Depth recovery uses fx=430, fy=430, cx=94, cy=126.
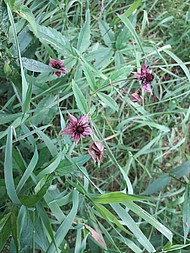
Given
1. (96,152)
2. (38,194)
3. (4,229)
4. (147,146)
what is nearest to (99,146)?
(96,152)

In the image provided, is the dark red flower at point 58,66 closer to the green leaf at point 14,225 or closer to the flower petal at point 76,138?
the flower petal at point 76,138

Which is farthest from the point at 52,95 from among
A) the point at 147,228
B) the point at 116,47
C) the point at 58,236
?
the point at 147,228

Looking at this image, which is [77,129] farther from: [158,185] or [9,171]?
[158,185]

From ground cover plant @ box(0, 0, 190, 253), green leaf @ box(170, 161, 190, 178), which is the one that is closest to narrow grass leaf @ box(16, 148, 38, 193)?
ground cover plant @ box(0, 0, 190, 253)

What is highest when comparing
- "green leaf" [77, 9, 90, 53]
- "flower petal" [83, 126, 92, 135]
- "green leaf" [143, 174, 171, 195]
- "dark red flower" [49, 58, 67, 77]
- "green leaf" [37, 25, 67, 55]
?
"green leaf" [37, 25, 67, 55]

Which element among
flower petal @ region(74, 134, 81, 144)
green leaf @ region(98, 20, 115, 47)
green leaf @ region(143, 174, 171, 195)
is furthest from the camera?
green leaf @ region(143, 174, 171, 195)

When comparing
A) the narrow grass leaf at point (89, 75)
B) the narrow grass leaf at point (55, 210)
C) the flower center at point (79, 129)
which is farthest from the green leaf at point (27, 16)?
the narrow grass leaf at point (55, 210)

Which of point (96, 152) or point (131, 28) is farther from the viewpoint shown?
point (131, 28)

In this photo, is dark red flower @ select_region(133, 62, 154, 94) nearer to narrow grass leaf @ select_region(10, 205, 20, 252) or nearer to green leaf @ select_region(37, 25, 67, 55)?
green leaf @ select_region(37, 25, 67, 55)
